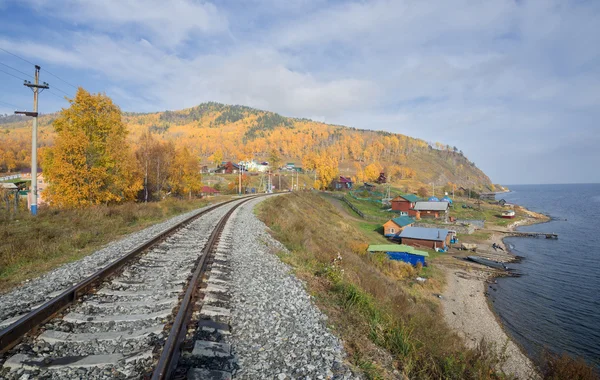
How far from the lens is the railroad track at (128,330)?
384 cm

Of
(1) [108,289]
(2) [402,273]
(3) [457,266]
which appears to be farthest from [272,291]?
(3) [457,266]

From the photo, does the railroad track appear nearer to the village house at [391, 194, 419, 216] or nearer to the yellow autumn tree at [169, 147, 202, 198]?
the yellow autumn tree at [169, 147, 202, 198]

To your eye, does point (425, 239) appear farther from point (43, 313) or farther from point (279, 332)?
point (43, 313)

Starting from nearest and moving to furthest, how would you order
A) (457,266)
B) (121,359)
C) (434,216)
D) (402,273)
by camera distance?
(121,359), (402,273), (457,266), (434,216)

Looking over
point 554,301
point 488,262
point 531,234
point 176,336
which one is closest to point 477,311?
point 554,301

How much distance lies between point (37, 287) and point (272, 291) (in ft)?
18.2

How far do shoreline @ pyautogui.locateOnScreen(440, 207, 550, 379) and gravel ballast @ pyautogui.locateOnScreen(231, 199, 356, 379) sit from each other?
836 centimetres

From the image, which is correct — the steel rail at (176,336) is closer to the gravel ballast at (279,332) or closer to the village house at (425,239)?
the gravel ballast at (279,332)

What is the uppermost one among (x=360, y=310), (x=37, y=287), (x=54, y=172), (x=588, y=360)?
(x=54, y=172)

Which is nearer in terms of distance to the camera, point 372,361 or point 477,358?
point 372,361

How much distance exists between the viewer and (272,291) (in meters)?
7.50

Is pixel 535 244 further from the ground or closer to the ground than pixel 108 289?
closer to the ground

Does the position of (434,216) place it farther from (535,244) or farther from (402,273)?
(402,273)

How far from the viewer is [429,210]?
65.8 m
